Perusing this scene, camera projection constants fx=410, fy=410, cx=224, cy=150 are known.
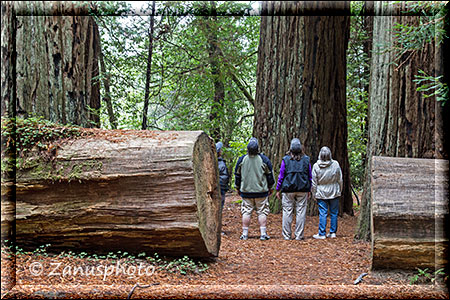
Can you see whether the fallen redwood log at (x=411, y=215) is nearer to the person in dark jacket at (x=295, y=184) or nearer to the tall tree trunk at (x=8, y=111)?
the person in dark jacket at (x=295, y=184)

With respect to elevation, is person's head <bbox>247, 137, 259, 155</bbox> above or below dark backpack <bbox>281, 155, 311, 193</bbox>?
above

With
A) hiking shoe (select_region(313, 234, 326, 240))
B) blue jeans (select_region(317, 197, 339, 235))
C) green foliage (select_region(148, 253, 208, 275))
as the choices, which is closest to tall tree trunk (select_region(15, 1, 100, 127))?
green foliage (select_region(148, 253, 208, 275))

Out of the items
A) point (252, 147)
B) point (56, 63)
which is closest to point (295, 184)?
point (252, 147)

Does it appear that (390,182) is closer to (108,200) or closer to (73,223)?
(108,200)

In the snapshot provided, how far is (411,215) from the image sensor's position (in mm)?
4184

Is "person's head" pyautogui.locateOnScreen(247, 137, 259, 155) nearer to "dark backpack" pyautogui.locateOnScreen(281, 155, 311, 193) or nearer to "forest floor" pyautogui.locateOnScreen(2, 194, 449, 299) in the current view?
"dark backpack" pyautogui.locateOnScreen(281, 155, 311, 193)

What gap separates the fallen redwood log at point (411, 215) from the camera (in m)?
4.12

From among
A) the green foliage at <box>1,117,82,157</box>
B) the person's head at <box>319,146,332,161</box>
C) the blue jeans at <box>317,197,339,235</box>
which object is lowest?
the blue jeans at <box>317,197,339,235</box>

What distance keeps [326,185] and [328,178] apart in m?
0.16

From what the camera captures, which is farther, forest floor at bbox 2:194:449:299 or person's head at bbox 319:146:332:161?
person's head at bbox 319:146:332:161

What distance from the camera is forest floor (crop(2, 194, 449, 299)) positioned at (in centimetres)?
322

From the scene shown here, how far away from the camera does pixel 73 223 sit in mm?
4430

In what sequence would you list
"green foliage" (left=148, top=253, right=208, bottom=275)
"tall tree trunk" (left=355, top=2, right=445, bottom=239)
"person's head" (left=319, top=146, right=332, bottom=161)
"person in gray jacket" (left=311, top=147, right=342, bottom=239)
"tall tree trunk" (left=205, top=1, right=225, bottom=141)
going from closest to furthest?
"green foliage" (left=148, top=253, right=208, bottom=275)
"tall tree trunk" (left=355, top=2, right=445, bottom=239)
"person's head" (left=319, top=146, right=332, bottom=161)
"person in gray jacket" (left=311, top=147, right=342, bottom=239)
"tall tree trunk" (left=205, top=1, right=225, bottom=141)

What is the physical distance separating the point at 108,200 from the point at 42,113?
1802 millimetres
